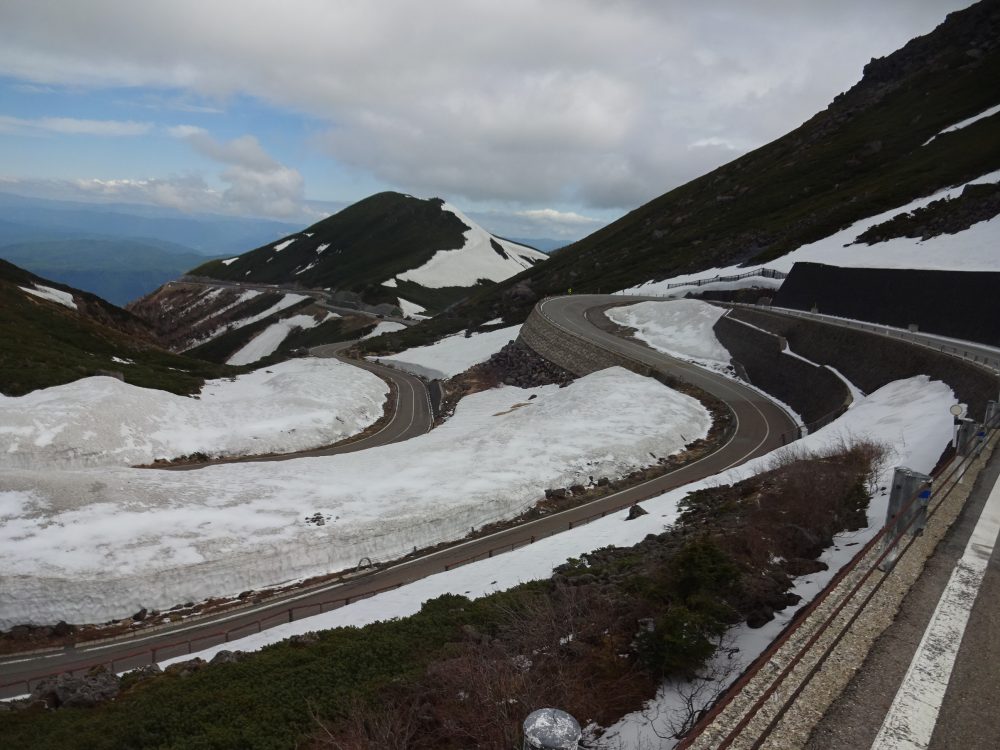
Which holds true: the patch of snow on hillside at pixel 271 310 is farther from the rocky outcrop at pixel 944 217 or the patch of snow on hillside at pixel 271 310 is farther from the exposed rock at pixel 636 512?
the exposed rock at pixel 636 512

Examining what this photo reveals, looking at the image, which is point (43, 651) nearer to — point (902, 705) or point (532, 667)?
point (532, 667)

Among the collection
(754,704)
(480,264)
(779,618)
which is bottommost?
(779,618)

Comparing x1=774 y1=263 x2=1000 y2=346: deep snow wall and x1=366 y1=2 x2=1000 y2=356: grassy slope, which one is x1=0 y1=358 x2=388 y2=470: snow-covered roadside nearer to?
x1=366 y1=2 x2=1000 y2=356: grassy slope

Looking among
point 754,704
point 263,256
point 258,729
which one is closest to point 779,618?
point 754,704

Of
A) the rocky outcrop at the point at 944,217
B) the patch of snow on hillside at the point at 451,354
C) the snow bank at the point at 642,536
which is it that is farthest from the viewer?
the patch of snow on hillside at the point at 451,354

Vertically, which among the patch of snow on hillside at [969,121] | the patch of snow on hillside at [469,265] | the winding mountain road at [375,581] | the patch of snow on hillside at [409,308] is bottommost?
the winding mountain road at [375,581]

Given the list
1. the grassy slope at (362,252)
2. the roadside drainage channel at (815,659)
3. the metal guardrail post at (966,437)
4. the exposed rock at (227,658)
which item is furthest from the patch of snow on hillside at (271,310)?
the roadside drainage channel at (815,659)
